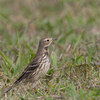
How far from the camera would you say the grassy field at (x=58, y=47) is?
6609 mm

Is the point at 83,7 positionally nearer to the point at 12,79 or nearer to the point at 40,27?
the point at 40,27

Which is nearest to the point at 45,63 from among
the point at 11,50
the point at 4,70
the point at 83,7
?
the point at 4,70

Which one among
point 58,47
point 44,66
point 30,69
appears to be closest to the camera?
point 44,66

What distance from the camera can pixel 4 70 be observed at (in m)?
7.87

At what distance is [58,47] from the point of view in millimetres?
9914

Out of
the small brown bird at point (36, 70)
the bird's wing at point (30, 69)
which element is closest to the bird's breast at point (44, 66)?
the small brown bird at point (36, 70)

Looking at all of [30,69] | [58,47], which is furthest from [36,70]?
[58,47]

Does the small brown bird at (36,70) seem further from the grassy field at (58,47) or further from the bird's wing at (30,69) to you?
the grassy field at (58,47)

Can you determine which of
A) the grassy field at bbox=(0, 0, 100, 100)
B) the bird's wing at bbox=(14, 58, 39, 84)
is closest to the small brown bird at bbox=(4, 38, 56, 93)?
the bird's wing at bbox=(14, 58, 39, 84)

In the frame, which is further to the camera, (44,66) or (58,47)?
(58,47)

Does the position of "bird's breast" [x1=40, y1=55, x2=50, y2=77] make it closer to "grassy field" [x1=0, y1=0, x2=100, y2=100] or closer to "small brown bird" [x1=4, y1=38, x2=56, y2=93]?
"small brown bird" [x1=4, y1=38, x2=56, y2=93]

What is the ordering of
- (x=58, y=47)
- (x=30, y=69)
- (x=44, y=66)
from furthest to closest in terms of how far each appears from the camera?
(x=58, y=47)
(x=30, y=69)
(x=44, y=66)

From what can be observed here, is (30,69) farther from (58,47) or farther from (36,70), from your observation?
(58,47)

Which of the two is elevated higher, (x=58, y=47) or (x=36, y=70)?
(x=58, y=47)
